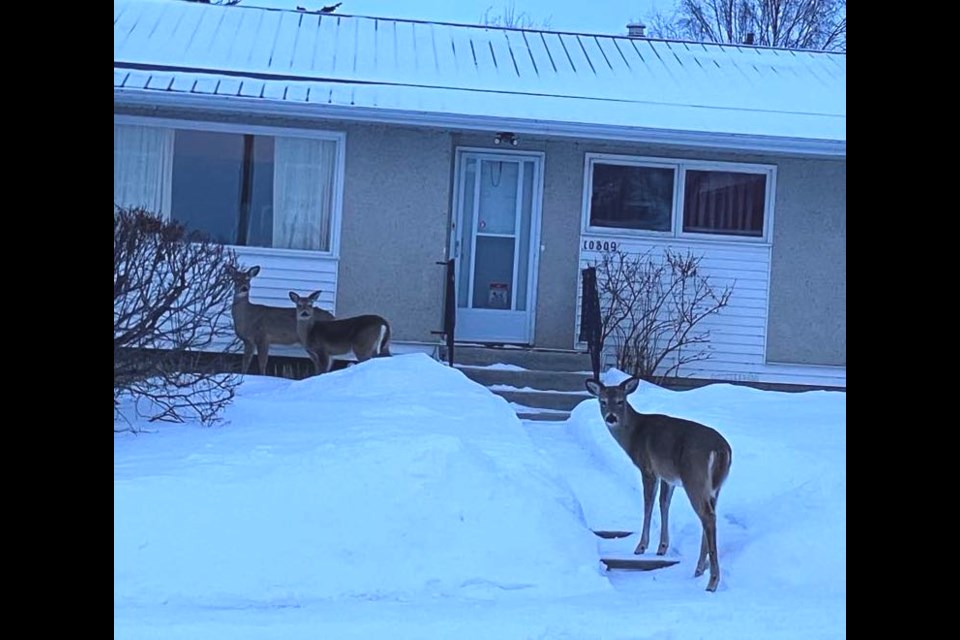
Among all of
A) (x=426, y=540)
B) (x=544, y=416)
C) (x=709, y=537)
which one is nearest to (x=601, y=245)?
(x=544, y=416)

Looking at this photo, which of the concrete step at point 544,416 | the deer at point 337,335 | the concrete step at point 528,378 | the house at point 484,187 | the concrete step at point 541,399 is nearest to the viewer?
the concrete step at point 544,416

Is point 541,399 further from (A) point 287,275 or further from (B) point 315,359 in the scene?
(A) point 287,275

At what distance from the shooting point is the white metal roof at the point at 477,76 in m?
12.3

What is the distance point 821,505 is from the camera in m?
7.03

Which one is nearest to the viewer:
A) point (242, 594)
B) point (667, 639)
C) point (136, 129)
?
point (667, 639)

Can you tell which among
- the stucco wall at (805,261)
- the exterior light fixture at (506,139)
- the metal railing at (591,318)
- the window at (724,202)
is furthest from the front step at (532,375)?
the stucco wall at (805,261)

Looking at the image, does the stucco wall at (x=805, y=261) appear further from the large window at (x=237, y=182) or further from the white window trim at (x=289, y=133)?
the large window at (x=237, y=182)

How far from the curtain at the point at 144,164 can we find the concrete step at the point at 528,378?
Answer: 13.6ft

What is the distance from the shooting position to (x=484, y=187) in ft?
43.8

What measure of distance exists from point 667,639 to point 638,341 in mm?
7849
